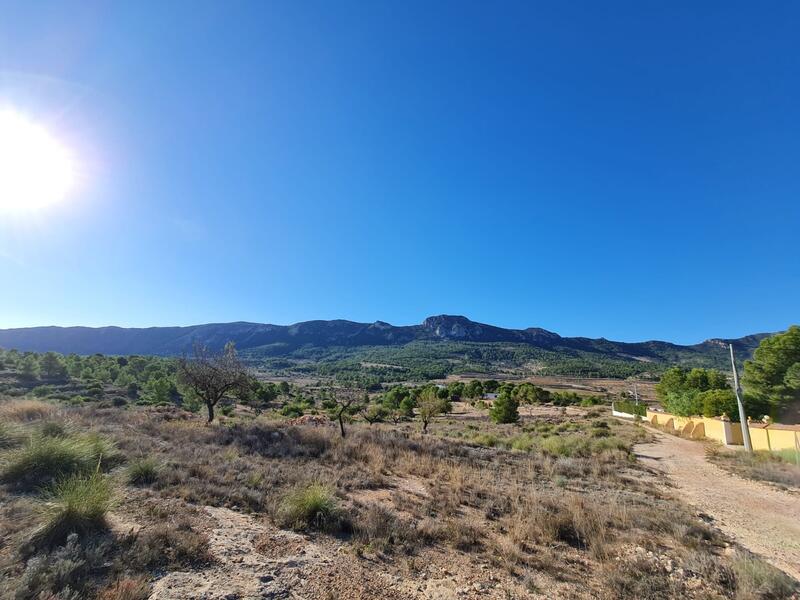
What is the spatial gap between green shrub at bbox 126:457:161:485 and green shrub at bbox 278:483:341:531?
3.13 meters

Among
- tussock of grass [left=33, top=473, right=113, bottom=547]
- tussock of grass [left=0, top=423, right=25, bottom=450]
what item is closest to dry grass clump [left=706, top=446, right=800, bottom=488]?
tussock of grass [left=33, top=473, right=113, bottom=547]

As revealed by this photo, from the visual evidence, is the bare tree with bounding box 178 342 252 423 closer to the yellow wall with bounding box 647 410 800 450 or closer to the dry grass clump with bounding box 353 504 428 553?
the dry grass clump with bounding box 353 504 428 553

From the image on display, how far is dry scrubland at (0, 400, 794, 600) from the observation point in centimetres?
476

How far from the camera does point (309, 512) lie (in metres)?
6.97

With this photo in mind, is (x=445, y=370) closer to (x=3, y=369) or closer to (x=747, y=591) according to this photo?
(x=3, y=369)

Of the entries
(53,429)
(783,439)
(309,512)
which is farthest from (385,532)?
(783,439)

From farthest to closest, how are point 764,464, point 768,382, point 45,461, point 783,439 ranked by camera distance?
point 768,382, point 783,439, point 764,464, point 45,461

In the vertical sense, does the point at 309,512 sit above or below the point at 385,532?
above

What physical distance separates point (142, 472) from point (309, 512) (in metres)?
3.97

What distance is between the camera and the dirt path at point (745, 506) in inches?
304

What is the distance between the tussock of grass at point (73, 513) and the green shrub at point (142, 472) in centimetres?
210

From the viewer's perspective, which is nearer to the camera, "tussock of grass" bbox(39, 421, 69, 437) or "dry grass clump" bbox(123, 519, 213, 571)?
"dry grass clump" bbox(123, 519, 213, 571)

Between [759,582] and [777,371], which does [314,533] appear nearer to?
[759,582]

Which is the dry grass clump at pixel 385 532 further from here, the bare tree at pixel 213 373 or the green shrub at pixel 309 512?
the bare tree at pixel 213 373
